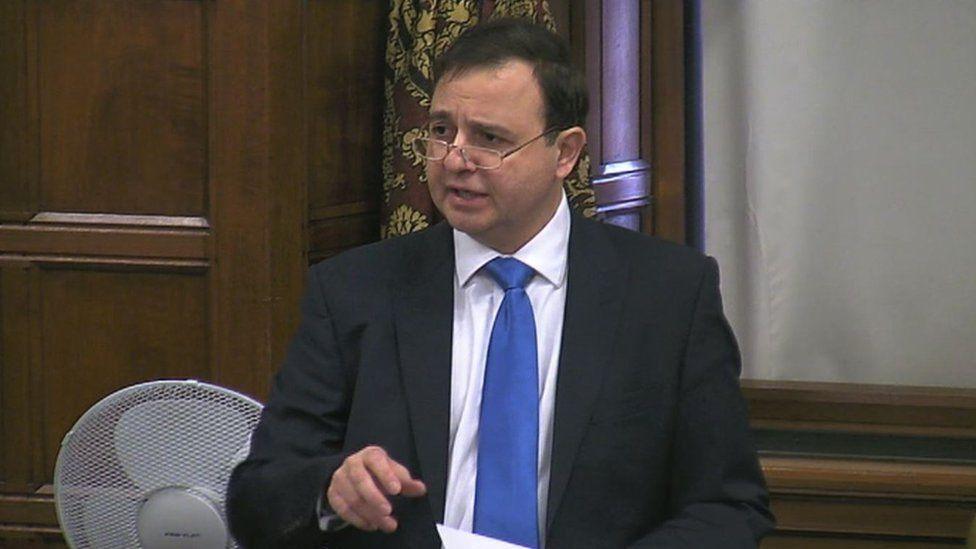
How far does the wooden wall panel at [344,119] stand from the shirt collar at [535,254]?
1074mm

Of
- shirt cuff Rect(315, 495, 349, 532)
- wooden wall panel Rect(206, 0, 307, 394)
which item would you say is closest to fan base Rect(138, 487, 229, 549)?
shirt cuff Rect(315, 495, 349, 532)

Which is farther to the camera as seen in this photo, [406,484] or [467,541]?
[467,541]

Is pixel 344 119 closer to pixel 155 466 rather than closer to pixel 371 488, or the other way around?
pixel 155 466

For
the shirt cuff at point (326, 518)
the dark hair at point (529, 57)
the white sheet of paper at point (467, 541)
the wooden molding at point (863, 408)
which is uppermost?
Answer: the dark hair at point (529, 57)

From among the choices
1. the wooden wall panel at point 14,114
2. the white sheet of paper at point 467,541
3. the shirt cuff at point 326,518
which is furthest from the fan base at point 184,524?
the wooden wall panel at point 14,114

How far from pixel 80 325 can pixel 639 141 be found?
1312 millimetres

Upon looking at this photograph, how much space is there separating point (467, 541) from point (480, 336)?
0.32m

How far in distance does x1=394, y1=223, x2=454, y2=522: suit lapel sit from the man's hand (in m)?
0.22

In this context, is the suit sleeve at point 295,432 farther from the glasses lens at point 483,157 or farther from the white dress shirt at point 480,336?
the glasses lens at point 483,157

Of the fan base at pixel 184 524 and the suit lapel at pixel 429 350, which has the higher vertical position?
the suit lapel at pixel 429 350

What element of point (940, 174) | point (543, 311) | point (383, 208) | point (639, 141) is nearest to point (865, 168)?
point (940, 174)

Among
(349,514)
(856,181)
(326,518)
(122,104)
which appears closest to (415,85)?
(122,104)

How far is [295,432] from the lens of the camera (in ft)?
7.11

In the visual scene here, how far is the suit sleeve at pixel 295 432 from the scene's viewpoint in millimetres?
2096
